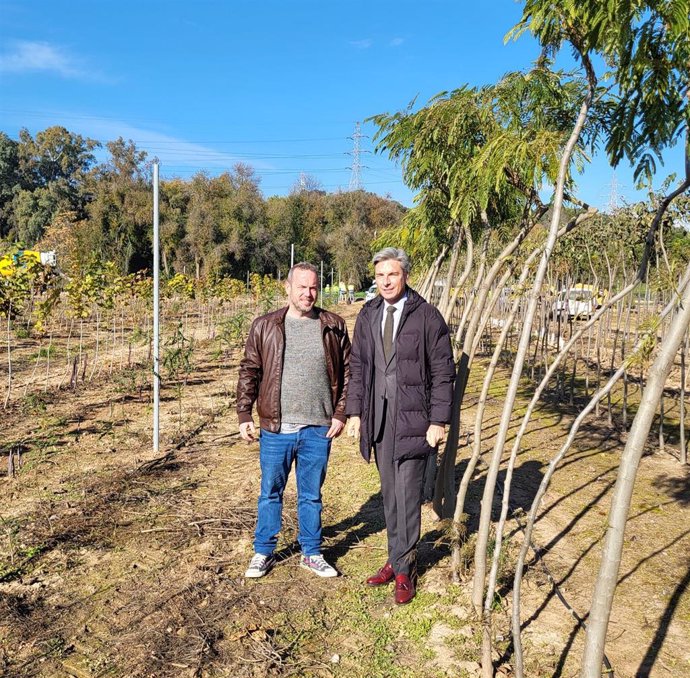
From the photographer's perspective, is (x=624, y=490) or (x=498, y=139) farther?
(x=498, y=139)

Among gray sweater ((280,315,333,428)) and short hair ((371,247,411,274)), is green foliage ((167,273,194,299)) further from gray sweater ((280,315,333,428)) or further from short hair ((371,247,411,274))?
short hair ((371,247,411,274))

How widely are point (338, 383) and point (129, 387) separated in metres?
5.22

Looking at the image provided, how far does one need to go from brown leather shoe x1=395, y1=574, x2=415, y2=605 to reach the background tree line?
24982 mm

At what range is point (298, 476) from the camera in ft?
9.84

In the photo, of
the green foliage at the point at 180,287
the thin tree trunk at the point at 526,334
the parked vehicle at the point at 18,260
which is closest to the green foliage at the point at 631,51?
the thin tree trunk at the point at 526,334

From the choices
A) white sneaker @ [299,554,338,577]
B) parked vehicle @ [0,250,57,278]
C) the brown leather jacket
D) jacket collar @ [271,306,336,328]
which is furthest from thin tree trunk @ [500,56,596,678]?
parked vehicle @ [0,250,57,278]

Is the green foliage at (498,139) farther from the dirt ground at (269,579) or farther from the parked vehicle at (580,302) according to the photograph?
the dirt ground at (269,579)

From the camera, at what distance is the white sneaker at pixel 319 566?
9.70 feet

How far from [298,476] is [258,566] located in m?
0.48

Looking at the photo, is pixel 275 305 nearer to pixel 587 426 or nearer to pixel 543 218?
pixel 587 426

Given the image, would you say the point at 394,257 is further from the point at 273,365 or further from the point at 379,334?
the point at 273,365

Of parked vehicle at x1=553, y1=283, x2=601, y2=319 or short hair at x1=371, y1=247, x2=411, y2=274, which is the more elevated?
short hair at x1=371, y1=247, x2=411, y2=274

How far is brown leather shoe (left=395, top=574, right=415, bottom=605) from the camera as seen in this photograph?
2.68 metres

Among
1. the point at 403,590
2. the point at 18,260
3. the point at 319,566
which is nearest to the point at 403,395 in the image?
the point at 403,590
